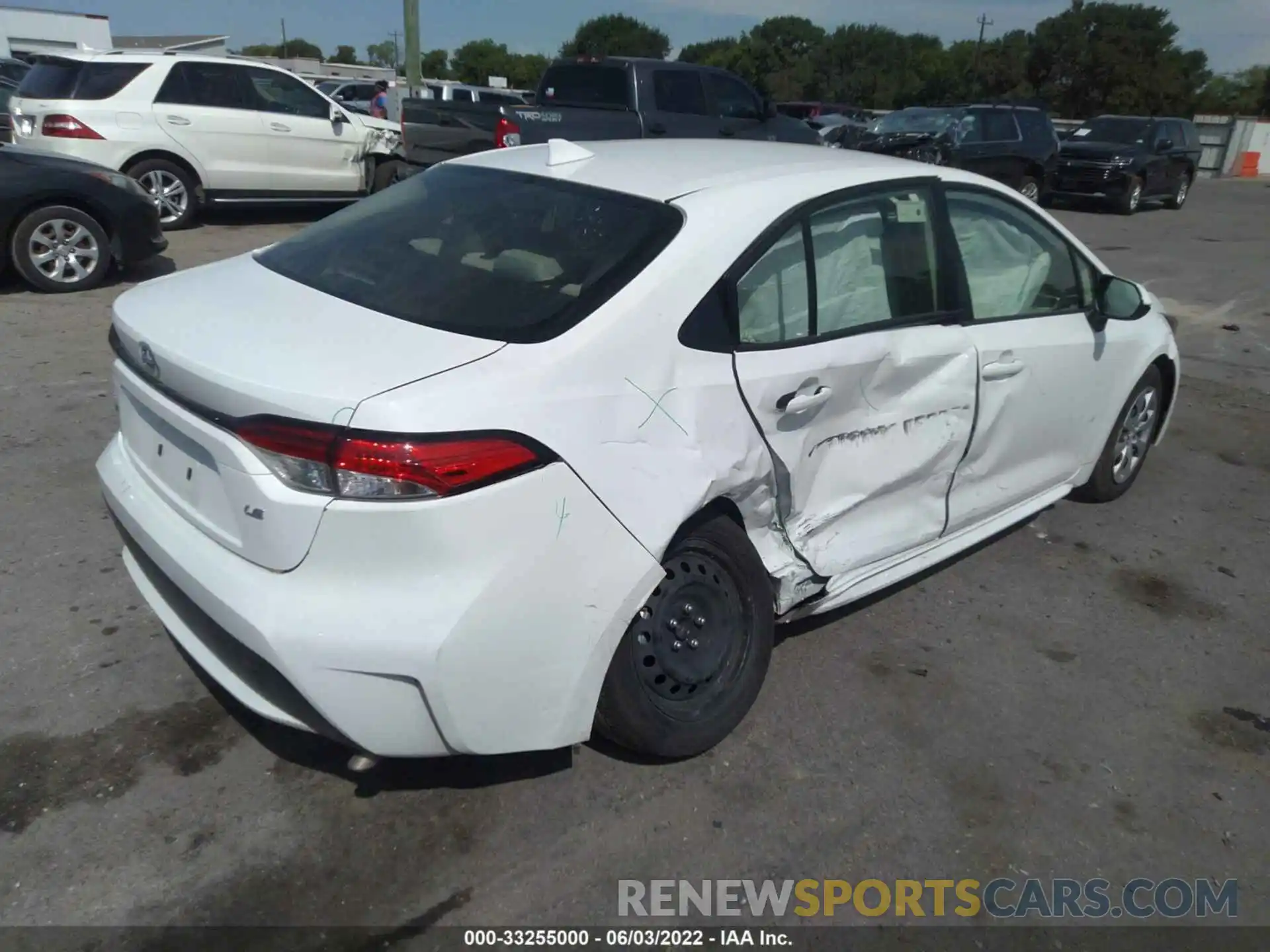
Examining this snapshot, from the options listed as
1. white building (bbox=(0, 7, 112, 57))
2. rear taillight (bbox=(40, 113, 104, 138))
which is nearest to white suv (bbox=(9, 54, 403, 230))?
rear taillight (bbox=(40, 113, 104, 138))

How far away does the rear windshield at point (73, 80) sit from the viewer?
406 inches

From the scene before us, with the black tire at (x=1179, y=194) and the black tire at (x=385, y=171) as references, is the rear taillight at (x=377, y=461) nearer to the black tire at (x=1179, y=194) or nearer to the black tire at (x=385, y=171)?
the black tire at (x=385, y=171)

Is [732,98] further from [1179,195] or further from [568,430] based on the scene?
[1179,195]

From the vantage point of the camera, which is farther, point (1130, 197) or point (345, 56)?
point (345, 56)

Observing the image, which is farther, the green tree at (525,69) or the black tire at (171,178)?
the green tree at (525,69)

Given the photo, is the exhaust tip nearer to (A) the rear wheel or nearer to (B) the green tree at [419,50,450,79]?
(A) the rear wheel

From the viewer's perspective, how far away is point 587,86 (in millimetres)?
12070

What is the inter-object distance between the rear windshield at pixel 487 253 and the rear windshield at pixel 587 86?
894 centimetres

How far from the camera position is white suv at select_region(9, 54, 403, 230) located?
1029 centimetres

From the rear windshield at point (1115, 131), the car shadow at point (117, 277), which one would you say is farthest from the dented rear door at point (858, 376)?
the rear windshield at point (1115, 131)

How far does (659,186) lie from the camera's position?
10.2 feet

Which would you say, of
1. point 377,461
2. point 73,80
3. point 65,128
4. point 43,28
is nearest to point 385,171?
point 73,80

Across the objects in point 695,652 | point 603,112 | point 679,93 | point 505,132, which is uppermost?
point 679,93

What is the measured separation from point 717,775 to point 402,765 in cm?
90
